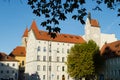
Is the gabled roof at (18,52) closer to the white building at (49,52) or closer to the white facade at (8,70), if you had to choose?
the white building at (49,52)

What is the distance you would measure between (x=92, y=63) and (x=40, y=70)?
72.5 ft

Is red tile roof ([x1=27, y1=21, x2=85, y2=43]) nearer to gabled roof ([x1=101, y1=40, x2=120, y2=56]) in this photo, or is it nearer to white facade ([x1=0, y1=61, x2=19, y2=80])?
A: white facade ([x1=0, y1=61, x2=19, y2=80])

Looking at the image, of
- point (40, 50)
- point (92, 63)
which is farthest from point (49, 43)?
point (92, 63)

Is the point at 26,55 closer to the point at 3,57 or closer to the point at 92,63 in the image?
the point at 3,57

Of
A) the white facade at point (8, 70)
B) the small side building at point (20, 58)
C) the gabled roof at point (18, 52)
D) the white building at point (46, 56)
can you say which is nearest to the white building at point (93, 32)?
the white building at point (46, 56)

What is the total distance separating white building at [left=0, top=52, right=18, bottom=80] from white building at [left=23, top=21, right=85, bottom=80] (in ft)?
14.0

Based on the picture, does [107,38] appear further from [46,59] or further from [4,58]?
[4,58]

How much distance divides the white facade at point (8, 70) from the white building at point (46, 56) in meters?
4.22

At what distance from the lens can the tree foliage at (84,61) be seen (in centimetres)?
7831

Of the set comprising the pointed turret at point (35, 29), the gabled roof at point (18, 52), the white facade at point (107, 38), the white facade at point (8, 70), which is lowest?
the white facade at point (8, 70)

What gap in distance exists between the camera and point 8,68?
98.5 meters

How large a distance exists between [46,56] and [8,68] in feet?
43.0

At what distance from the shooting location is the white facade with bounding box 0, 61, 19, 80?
96769 mm

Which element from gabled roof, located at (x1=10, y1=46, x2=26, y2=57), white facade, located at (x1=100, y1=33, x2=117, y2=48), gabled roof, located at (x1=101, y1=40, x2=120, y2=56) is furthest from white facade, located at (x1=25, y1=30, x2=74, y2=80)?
gabled roof, located at (x1=101, y1=40, x2=120, y2=56)
